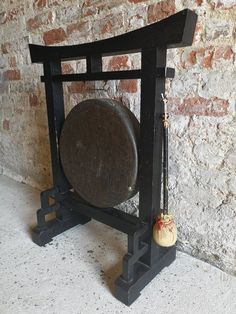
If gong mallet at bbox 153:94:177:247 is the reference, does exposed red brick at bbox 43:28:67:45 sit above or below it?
above

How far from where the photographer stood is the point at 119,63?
135 centimetres

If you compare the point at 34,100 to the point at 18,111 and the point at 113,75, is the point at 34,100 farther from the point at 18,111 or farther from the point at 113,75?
the point at 113,75

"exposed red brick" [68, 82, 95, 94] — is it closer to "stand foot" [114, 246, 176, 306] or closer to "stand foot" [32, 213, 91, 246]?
"stand foot" [32, 213, 91, 246]

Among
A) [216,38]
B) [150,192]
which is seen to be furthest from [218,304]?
[216,38]

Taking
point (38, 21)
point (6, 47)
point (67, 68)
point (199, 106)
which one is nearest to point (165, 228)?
point (199, 106)


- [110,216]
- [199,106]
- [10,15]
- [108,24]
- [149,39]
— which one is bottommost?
[110,216]

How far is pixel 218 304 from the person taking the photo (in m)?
1.03

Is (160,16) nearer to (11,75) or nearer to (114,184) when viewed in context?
(114,184)

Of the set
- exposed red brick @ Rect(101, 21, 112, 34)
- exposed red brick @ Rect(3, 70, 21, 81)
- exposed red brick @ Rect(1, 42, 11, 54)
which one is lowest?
exposed red brick @ Rect(3, 70, 21, 81)

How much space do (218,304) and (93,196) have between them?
641 mm

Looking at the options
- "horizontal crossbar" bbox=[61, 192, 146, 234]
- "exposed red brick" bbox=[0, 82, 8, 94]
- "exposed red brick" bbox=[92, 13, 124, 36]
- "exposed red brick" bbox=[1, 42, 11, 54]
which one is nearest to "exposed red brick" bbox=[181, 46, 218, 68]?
Answer: "exposed red brick" bbox=[92, 13, 124, 36]

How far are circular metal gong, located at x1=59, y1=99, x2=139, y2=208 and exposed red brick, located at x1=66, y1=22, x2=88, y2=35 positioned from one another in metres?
0.48

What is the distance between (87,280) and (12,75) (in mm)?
1475

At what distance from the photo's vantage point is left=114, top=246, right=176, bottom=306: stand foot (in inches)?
41.1
